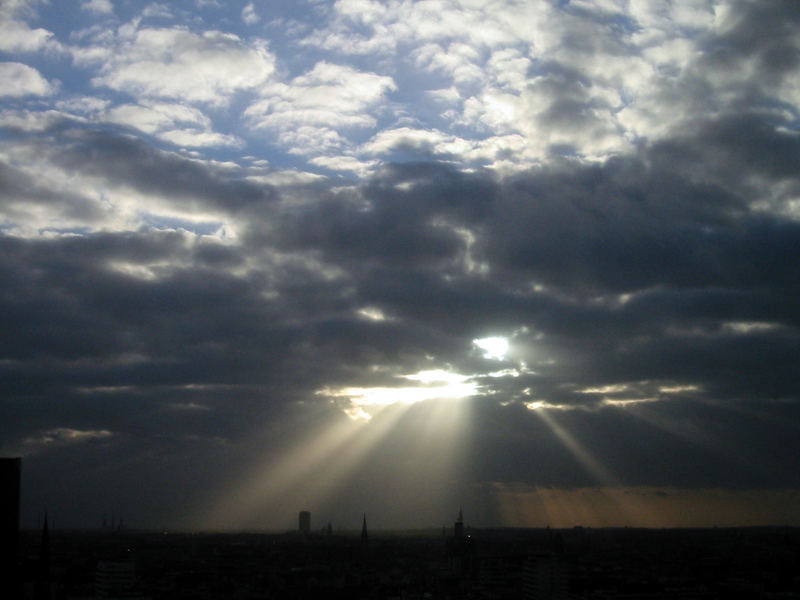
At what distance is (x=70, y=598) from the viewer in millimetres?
55469

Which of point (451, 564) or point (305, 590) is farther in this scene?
point (451, 564)

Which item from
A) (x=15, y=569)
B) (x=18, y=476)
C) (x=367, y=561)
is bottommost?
(x=367, y=561)

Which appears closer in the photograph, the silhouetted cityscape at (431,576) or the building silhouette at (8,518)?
the building silhouette at (8,518)

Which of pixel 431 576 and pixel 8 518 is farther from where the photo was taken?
pixel 431 576


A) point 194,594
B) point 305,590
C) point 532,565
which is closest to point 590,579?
point 532,565

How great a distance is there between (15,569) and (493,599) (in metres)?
45.4

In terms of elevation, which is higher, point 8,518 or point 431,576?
point 8,518

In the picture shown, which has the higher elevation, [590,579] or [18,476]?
[18,476]

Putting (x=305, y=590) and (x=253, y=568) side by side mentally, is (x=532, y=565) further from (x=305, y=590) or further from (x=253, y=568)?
(x=253, y=568)

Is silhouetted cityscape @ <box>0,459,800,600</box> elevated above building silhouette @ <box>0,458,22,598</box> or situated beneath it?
situated beneath

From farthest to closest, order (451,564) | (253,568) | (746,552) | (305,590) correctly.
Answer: (746,552), (253,568), (451,564), (305,590)

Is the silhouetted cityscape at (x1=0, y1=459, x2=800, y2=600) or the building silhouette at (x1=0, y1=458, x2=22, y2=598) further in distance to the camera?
the silhouetted cityscape at (x1=0, y1=459, x2=800, y2=600)

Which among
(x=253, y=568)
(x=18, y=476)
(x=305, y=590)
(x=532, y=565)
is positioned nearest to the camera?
(x=18, y=476)

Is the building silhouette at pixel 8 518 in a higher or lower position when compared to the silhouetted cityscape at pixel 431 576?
higher
